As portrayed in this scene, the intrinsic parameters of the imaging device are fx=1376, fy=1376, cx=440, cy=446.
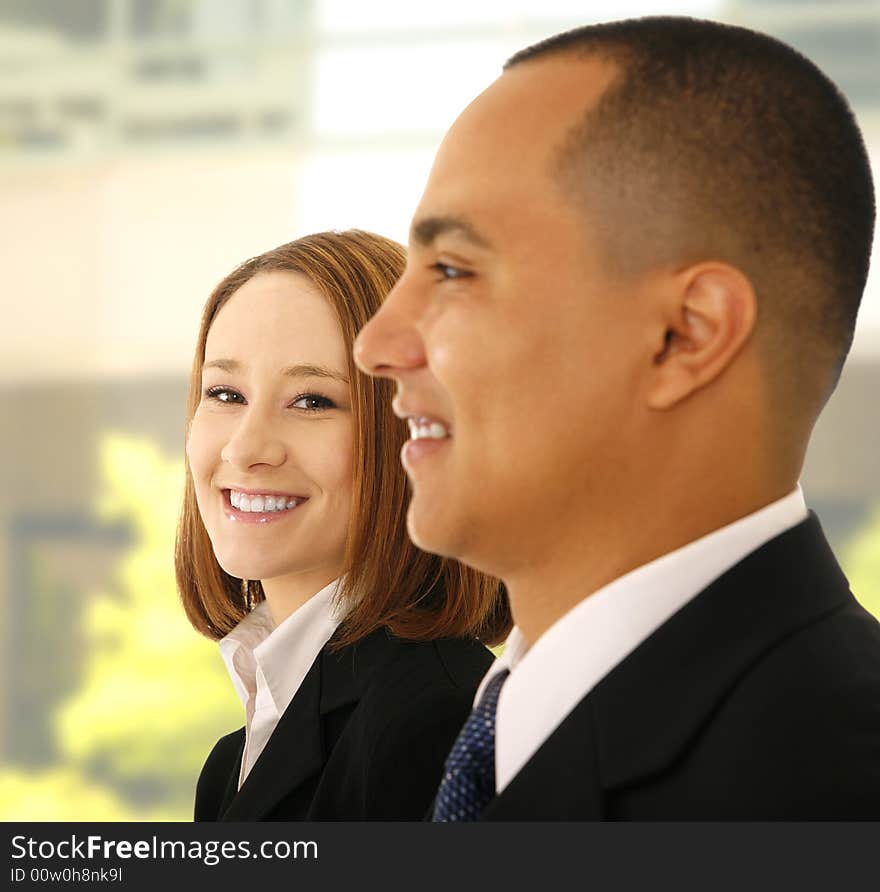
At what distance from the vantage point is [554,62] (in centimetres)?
106

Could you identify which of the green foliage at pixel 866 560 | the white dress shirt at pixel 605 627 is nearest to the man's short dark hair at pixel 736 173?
the white dress shirt at pixel 605 627

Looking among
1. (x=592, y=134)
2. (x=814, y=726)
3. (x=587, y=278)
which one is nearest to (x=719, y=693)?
(x=814, y=726)

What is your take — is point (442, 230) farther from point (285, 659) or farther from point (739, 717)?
point (285, 659)

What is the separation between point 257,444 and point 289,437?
38 millimetres

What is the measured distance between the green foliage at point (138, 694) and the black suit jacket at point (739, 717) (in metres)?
5.41

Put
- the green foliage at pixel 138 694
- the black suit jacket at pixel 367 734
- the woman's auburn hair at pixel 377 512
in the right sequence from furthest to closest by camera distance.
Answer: the green foliage at pixel 138 694, the woman's auburn hair at pixel 377 512, the black suit jacket at pixel 367 734

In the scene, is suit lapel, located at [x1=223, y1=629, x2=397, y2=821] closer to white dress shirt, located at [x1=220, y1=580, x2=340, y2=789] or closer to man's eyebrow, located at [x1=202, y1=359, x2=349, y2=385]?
white dress shirt, located at [x1=220, y1=580, x2=340, y2=789]

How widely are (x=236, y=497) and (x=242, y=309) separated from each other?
0.73ft

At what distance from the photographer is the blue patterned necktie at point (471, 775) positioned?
1.03 metres

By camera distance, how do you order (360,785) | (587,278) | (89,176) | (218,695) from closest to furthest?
(587,278)
(360,785)
(218,695)
(89,176)

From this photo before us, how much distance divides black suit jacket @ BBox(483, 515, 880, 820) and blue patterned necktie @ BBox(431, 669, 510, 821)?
0.10 meters

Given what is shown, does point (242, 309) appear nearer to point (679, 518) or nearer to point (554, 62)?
point (554, 62)

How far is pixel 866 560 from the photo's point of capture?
593 cm

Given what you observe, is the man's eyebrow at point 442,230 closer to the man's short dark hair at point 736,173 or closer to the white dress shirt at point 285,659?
the man's short dark hair at point 736,173
